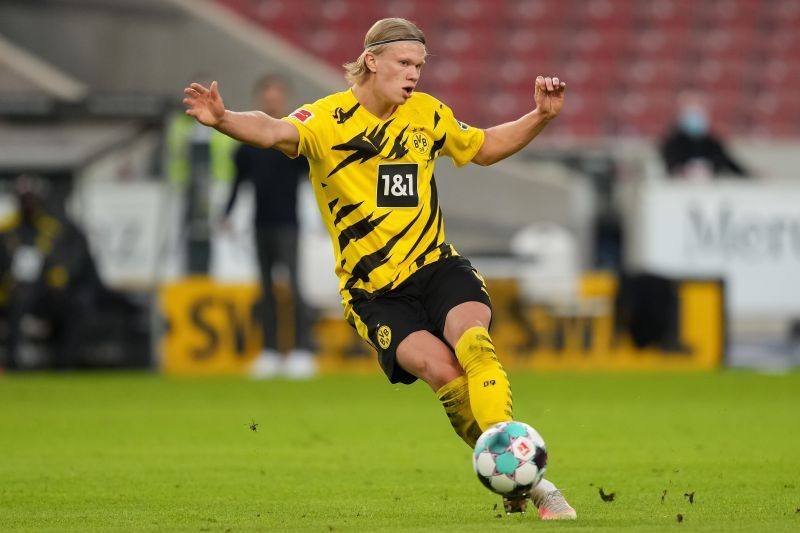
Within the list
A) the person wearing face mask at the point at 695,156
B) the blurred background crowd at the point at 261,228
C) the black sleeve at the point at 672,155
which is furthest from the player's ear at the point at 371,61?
the black sleeve at the point at 672,155

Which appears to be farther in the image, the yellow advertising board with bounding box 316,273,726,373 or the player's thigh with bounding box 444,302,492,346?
the yellow advertising board with bounding box 316,273,726,373

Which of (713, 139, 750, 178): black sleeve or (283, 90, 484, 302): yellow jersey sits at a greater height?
(713, 139, 750, 178): black sleeve

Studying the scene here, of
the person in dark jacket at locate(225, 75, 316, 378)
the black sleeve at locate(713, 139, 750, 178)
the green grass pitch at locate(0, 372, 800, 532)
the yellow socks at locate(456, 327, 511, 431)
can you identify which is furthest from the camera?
the black sleeve at locate(713, 139, 750, 178)

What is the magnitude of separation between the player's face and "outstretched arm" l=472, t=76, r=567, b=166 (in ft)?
1.69

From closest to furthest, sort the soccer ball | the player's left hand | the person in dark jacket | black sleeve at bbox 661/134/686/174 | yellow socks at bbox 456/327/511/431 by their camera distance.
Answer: the soccer ball, yellow socks at bbox 456/327/511/431, the player's left hand, the person in dark jacket, black sleeve at bbox 661/134/686/174

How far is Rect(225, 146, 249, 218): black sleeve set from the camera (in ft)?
44.0

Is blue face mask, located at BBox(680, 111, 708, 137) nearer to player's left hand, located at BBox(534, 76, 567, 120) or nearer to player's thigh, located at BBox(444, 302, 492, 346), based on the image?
player's left hand, located at BBox(534, 76, 567, 120)

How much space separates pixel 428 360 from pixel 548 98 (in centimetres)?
121

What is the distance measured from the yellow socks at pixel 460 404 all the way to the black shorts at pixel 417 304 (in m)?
0.21

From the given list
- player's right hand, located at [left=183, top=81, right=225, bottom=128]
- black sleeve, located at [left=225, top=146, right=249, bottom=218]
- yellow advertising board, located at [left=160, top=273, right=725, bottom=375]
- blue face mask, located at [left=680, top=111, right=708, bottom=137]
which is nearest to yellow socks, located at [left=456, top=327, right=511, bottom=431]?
player's right hand, located at [left=183, top=81, right=225, bottom=128]

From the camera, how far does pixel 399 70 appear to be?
5918 millimetres

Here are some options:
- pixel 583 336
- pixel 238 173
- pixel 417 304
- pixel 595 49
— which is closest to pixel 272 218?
pixel 238 173

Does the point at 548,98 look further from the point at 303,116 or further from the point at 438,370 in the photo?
the point at 438,370

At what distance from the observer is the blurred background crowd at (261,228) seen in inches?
568
